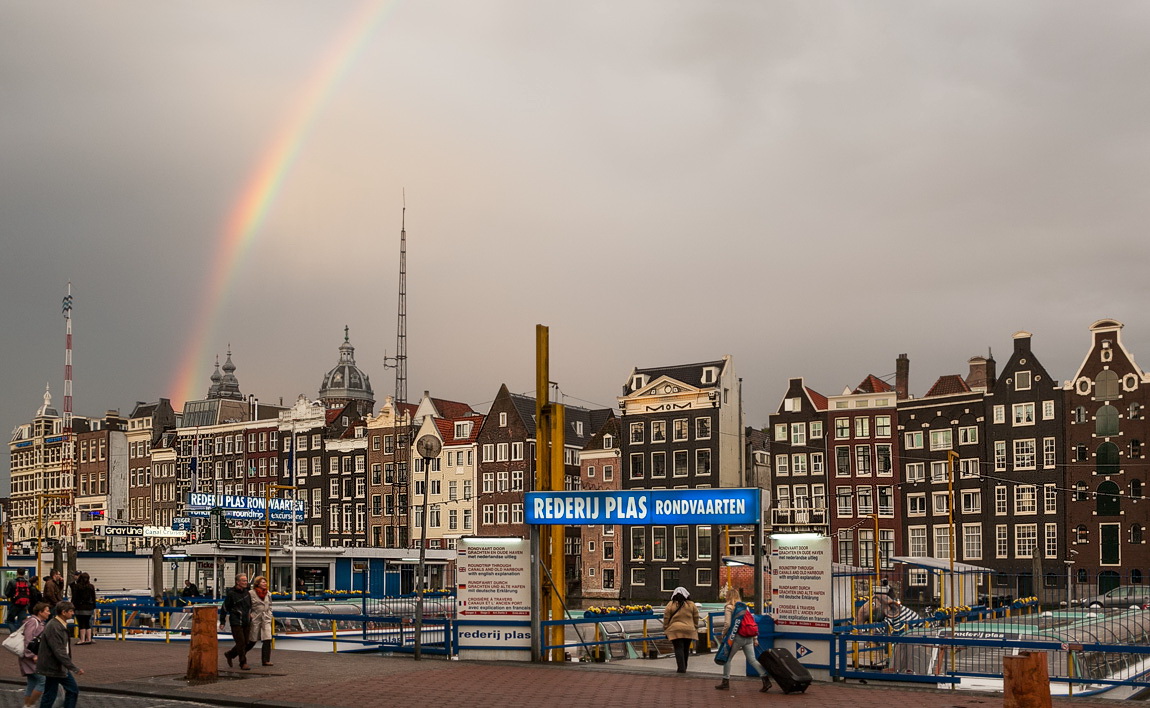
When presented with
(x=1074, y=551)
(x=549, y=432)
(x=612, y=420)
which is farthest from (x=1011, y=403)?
(x=549, y=432)

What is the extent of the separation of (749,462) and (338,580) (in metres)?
35.9

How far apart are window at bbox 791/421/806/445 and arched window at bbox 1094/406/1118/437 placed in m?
20.2

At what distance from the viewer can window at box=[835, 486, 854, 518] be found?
299ft

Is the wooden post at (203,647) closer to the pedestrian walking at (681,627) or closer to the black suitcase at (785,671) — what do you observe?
the pedestrian walking at (681,627)

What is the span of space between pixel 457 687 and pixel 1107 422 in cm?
6883

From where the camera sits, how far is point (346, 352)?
150 meters

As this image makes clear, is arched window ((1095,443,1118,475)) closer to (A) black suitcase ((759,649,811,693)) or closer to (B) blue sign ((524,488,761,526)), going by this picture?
(B) blue sign ((524,488,761,526))

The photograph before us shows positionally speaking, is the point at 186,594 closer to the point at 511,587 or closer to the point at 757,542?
the point at 511,587

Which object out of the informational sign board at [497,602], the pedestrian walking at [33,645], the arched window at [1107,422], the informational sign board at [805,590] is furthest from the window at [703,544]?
the pedestrian walking at [33,645]

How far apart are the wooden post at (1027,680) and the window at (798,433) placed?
2994 inches

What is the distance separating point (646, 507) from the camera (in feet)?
88.9

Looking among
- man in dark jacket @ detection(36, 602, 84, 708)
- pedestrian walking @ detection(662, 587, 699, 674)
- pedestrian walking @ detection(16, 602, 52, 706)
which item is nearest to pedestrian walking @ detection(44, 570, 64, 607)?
pedestrian walking @ detection(16, 602, 52, 706)

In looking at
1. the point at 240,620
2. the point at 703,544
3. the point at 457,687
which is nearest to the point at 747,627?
the point at 457,687

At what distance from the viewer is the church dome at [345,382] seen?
147375mm
